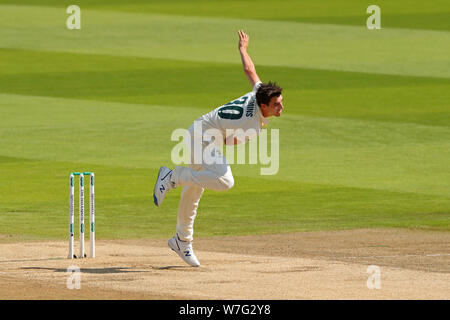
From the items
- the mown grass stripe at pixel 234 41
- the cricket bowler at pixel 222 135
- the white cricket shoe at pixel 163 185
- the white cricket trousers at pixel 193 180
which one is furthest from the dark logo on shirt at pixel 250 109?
the mown grass stripe at pixel 234 41

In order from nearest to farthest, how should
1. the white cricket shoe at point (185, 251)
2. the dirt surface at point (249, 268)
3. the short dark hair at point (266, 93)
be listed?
the dirt surface at point (249, 268)
the short dark hair at point (266, 93)
the white cricket shoe at point (185, 251)

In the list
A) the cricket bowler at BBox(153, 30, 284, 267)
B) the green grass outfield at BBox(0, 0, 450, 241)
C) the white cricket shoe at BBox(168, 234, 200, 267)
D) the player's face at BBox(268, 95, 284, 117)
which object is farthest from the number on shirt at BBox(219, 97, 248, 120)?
the green grass outfield at BBox(0, 0, 450, 241)

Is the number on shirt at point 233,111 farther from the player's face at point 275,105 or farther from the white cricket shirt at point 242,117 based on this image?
the player's face at point 275,105

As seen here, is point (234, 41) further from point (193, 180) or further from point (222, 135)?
point (193, 180)

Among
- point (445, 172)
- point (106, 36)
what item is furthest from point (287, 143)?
point (106, 36)

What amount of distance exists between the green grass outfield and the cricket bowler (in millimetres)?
2905

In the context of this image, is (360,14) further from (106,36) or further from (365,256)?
(365,256)

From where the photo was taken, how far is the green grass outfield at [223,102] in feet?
60.1

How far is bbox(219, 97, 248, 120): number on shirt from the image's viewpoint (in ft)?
41.0

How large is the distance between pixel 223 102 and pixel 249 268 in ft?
53.5

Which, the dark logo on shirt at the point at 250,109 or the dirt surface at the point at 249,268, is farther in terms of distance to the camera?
the dark logo on shirt at the point at 250,109

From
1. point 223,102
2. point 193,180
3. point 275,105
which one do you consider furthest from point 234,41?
point 275,105

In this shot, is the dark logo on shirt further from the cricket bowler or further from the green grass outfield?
the green grass outfield

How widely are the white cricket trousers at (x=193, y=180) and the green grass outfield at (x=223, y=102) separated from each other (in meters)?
2.77
